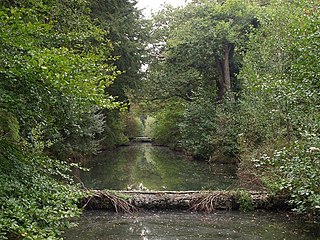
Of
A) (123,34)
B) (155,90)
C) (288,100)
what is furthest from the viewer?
(155,90)

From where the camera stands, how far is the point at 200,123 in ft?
76.2

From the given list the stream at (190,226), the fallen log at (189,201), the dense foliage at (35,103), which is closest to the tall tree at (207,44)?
the fallen log at (189,201)

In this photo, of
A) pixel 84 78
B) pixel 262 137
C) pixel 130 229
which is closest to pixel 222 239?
pixel 130 229

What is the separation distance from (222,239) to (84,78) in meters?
5.03

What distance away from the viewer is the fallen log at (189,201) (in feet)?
34.4

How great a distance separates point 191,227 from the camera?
8.85 meters

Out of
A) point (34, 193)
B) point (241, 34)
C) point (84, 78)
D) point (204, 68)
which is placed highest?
point (241, 34)

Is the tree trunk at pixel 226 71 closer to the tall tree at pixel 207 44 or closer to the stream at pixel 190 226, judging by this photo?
the tall tree at pixel 207 44

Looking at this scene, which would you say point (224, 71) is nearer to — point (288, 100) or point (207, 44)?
point (207, 44)

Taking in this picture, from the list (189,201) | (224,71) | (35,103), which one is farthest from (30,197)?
(224,71)

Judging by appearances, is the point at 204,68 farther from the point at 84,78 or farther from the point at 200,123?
A: the point at 84,78

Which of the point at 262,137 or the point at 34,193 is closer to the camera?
the point at 34,193

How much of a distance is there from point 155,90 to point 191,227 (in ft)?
57.9

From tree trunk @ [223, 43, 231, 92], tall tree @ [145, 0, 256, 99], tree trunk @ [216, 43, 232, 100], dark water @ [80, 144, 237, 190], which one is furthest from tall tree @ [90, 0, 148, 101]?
tree trunk @ [223, 43, 231, 92]
